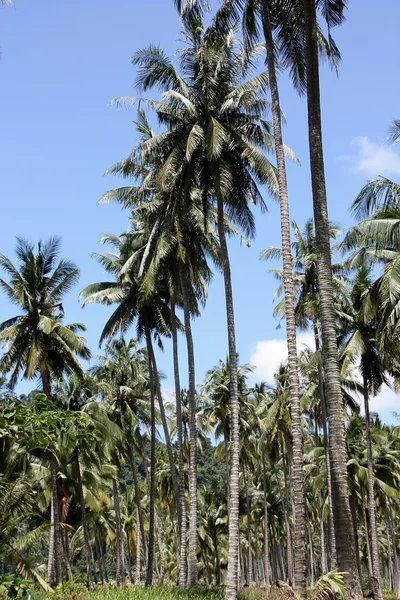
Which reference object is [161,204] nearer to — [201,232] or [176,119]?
[201,232]

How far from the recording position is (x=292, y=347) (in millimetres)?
18453

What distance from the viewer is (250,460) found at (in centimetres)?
5128

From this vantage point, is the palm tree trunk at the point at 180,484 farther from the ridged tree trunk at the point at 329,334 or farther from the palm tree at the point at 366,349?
the ridged tree trunk at the point at 329,334

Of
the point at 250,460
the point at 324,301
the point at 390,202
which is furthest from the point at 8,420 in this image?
the point at 250,460

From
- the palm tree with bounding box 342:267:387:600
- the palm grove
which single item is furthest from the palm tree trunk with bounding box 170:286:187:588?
the palm tree with bounding box 342:267:387:600

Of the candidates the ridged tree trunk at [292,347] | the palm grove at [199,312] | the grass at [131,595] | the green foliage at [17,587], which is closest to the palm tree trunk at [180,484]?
the palm grove at [199,312]

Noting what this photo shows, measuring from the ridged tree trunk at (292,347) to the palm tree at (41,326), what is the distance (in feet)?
46.0

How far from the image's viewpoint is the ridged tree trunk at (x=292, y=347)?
55.0 feet

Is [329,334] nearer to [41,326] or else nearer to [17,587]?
[17,587]

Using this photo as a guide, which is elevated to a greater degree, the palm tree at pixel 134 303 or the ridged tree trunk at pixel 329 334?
the palm tree at pixel 134 303

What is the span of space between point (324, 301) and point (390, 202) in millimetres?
7224

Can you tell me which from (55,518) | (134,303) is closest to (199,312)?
(134,303)

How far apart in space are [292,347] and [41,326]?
14767mm

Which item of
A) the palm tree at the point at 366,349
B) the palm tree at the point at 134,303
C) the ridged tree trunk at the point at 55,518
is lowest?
the ridged tree trunk at the point at 55,518
